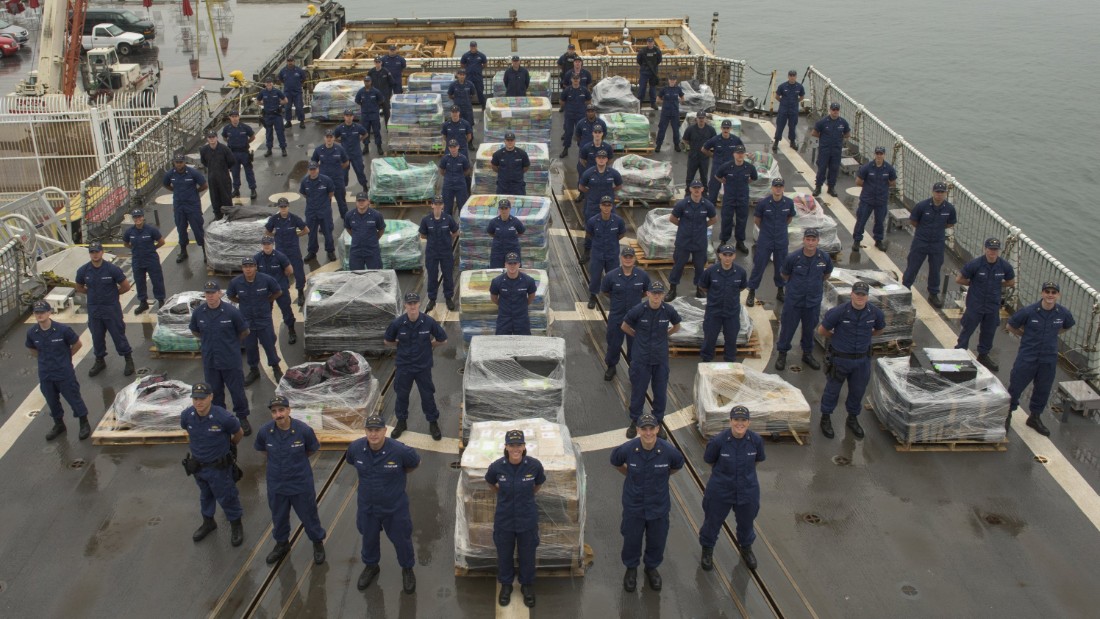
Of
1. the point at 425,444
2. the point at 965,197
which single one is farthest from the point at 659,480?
the point at 965,197

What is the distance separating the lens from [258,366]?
11664 mm

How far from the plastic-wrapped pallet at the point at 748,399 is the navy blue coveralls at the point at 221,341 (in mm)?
5109

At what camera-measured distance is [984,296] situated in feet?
37.5

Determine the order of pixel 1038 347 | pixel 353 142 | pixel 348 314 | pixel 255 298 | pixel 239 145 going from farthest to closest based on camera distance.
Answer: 1. pixel 353 142
2. pixel 239 145
3. pixel 348 314
4. pixel 255 298
5. pixel 1038 347

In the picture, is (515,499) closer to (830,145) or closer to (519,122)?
(830,145)

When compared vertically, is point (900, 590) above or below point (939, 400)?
below

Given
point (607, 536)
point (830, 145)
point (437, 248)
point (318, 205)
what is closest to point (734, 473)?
point (607, 536)

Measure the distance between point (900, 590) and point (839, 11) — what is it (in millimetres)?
49688

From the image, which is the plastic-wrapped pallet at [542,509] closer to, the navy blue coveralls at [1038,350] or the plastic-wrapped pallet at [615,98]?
the navy blue coveralls at [1038,350]

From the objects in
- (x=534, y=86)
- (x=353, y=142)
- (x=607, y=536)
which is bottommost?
(x=607, y=536)

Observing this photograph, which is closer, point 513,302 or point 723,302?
point 513,302

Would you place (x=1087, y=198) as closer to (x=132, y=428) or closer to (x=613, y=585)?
(x=613, y=585)

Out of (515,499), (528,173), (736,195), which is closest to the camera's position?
(515,499)

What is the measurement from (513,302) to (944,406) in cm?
491
